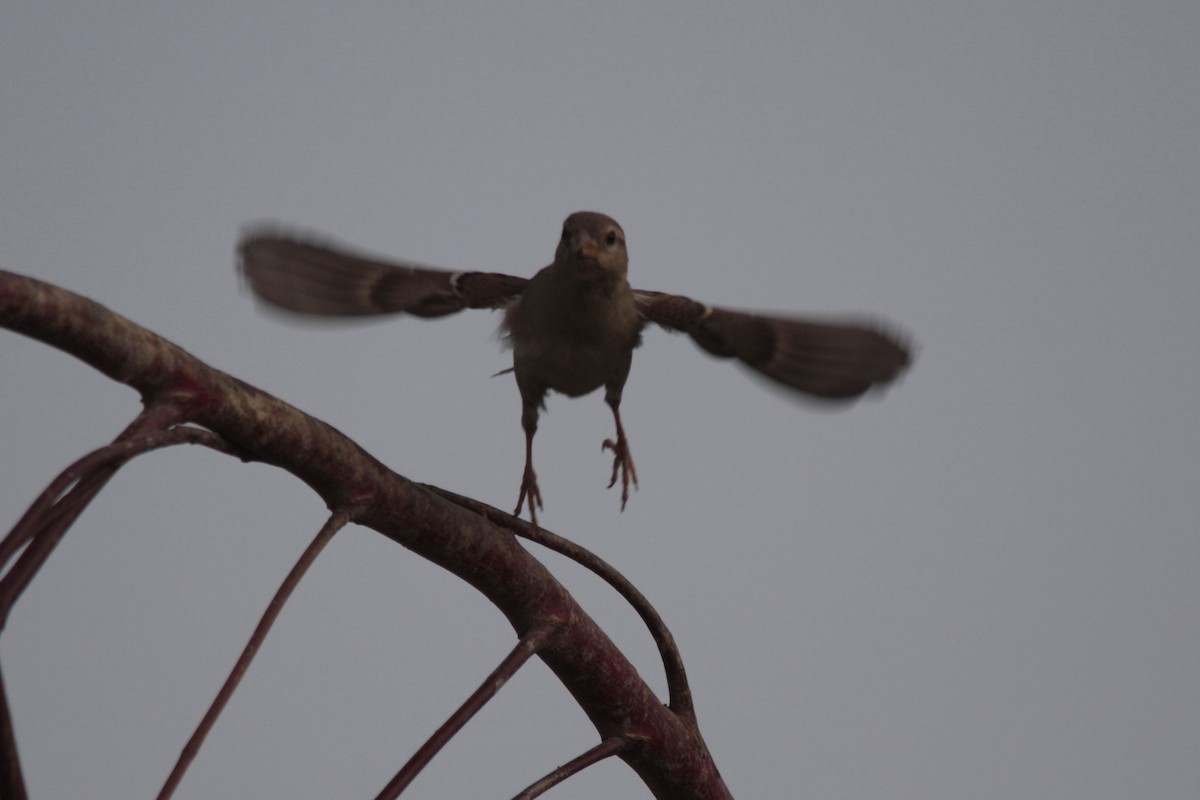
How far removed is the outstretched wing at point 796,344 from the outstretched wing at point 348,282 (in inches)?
20.9

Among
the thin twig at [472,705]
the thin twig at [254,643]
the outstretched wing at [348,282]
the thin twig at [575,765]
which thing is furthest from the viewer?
the outstretched wing at [348,282]

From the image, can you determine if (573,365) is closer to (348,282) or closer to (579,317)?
(579,317)

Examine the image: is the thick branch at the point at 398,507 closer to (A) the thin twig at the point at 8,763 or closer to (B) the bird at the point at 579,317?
(A) the thin twig at the point at 8,763

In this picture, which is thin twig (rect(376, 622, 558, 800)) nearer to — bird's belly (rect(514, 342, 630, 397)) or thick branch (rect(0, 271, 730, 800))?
thick branch (rect(0, 271, 730, 800))

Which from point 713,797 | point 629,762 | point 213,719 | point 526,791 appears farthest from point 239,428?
point 713,797

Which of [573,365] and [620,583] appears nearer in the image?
[620,583]

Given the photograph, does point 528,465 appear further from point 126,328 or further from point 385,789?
point 126,328

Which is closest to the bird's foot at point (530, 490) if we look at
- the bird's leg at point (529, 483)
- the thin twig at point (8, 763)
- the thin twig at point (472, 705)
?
the bird's leg at point (529, 483)

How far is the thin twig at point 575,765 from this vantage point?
9.07 ft

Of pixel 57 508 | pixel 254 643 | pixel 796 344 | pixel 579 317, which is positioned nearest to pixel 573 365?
pixel 579 317

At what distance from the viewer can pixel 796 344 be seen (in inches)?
150

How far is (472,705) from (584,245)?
65.1 inches

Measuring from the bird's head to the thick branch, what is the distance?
1.18 m

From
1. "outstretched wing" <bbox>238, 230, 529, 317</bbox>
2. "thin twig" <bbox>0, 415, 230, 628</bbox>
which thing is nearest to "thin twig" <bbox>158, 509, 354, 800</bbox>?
"thin twig" <bbox>0, 415, 230, 628</bbox>
